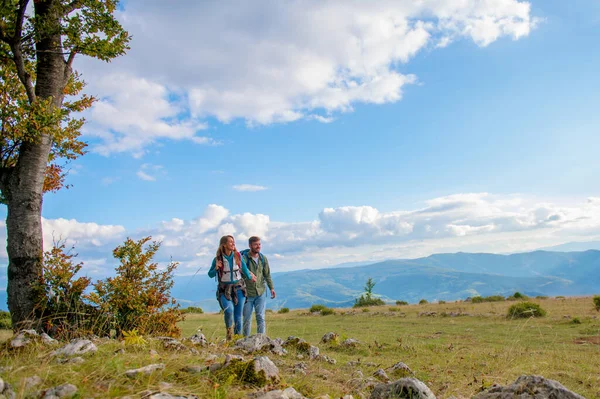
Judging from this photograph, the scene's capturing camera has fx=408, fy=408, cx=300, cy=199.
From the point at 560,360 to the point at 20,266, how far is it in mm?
13087

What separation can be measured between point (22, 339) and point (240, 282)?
16.8 ft

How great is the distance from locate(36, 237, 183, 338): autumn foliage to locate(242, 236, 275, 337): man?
6.37 feet

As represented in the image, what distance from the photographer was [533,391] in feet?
15.4

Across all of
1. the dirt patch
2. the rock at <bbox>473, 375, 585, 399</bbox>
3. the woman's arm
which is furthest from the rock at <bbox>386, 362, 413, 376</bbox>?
the dirt patch

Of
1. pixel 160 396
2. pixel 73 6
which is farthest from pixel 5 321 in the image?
pixel 160 396

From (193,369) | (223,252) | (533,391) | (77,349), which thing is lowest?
(533,391)

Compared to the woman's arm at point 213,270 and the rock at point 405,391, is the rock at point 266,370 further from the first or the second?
the woman's arm at point 213,270

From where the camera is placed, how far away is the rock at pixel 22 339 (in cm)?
604

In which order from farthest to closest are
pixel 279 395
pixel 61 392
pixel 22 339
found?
pixel 22 339, pixel 279 395, pixel 61 392

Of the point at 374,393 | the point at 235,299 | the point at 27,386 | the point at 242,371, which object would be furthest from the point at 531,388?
the point at 235,299

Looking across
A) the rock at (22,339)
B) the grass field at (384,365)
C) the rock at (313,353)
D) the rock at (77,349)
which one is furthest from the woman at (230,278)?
the rock at (77,349)

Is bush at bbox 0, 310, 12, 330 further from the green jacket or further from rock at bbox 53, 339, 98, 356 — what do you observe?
rock at bbox 53, 339, 98, 356

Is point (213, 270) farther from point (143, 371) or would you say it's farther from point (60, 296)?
point (143, 371)

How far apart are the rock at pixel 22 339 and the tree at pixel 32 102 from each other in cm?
248
